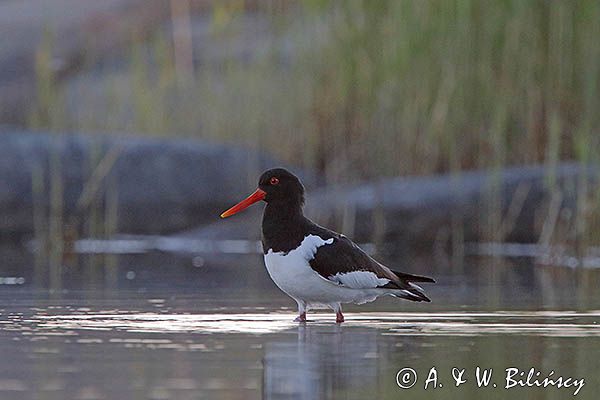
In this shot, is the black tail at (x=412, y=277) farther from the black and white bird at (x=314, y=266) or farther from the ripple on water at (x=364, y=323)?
the ripple on water at (x=364, y=323)

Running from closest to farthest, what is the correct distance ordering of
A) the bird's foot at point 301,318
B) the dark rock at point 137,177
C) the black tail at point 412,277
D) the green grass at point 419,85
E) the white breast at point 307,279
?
the white breast at point 307,279 < the bird's foot at point 301,318 < the black tail at point 412,277 < the green grass at point 419,85 < the dark rock at point 137,177

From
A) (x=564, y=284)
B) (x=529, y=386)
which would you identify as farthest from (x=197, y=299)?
(x=529, y=386)

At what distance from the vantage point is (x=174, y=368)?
5410 mm

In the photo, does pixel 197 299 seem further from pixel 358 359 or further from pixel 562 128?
pixel 562 128

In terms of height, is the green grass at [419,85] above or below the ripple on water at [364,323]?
above

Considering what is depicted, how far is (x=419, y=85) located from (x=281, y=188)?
4797mm

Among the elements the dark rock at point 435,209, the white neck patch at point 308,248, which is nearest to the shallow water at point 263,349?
the white neck patch at point 308,248

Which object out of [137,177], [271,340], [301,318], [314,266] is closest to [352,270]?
[314,266]

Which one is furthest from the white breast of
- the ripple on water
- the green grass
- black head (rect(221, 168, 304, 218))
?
the green grass

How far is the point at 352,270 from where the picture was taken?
726 centimetres

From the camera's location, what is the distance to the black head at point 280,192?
7.59 meters

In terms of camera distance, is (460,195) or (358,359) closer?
(358,359)

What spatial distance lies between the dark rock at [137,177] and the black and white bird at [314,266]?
21.6 ft

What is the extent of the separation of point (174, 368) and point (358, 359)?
0.73 metres
